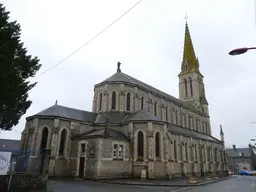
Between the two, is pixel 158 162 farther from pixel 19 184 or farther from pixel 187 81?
pixel 187 81

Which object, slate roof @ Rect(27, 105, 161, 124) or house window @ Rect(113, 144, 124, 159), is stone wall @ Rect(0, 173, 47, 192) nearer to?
house window @ Rect(113, 144, 124, 159)

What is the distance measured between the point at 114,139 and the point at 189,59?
42045 mm

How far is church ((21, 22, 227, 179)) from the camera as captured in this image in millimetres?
22500

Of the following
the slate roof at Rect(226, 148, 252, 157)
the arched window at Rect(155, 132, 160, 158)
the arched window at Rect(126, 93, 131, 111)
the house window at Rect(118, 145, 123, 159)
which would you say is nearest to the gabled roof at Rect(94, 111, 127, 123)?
the arched window at Rect(126, 93, 131, 111)

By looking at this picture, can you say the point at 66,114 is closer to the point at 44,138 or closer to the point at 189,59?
the point at 44,138

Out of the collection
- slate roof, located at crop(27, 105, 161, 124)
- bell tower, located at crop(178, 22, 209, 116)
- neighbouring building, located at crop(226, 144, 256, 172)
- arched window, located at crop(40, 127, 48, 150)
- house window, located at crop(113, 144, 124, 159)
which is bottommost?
neighbouring building, located at crop(226, 144, 256, 172)

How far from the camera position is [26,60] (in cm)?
1298

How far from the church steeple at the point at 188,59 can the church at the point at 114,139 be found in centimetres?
2436

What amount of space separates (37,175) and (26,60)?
→ 782cm

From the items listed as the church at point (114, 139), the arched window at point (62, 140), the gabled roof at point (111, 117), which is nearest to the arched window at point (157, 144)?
the church at point (114, 139)

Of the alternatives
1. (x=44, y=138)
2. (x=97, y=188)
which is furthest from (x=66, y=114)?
(x=97, y=188)

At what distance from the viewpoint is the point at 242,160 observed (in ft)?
242

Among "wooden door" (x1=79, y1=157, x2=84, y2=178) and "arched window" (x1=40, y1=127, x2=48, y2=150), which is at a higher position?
"arched window" (x1=40, y1=127, x2=48, y2=150)

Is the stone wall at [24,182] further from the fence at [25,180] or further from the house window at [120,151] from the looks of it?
the house window at [120,151]
